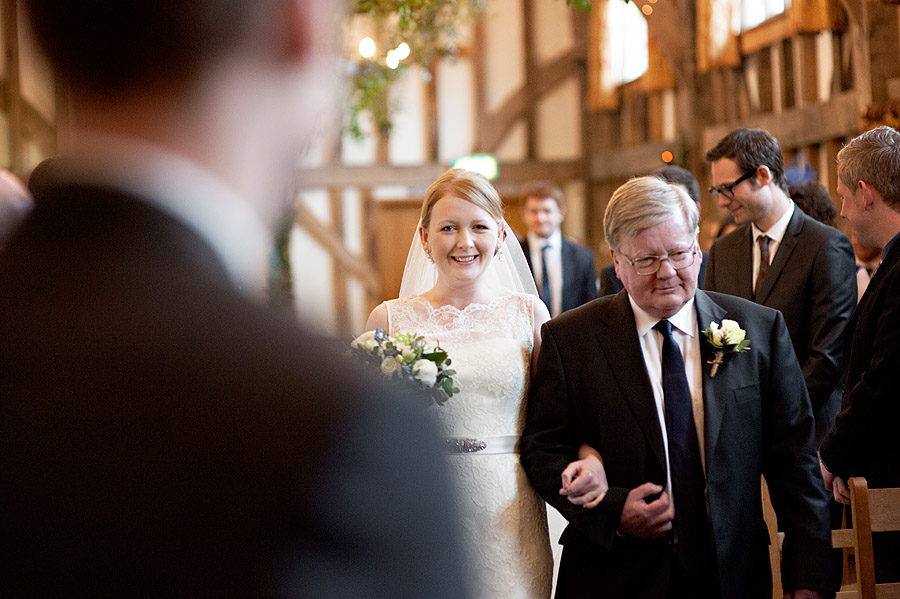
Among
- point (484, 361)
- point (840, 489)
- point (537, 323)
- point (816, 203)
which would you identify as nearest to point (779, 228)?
point (816, 203)

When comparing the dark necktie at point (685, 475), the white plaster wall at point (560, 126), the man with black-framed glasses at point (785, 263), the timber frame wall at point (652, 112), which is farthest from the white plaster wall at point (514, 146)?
the dark necktie at point (685, 475)

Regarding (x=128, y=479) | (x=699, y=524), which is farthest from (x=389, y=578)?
(x=699, y=524)

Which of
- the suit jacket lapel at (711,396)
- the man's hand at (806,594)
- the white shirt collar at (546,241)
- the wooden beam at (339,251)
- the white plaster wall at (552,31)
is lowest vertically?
the man's hand at (806,594)

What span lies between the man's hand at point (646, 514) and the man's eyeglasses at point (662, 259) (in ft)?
1.91

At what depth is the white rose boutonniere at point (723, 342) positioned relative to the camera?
2.55 m

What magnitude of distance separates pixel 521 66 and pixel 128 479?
14412mm

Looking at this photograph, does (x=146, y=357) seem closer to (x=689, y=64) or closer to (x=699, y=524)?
(x=699, y=524)

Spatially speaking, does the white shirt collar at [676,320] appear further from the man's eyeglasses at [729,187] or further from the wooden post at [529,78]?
the wooden post at [529,78]

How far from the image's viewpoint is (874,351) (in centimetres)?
280

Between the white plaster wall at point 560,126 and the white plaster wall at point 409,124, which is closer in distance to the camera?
the white plaster wall at point 409,124

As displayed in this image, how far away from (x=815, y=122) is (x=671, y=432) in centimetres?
682

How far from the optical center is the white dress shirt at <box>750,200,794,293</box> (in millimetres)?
4070

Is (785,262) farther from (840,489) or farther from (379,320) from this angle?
(379,320)

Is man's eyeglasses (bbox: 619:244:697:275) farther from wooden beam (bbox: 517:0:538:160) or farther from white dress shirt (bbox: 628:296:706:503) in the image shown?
wooden beam (bbox: 517:0:538:160)
